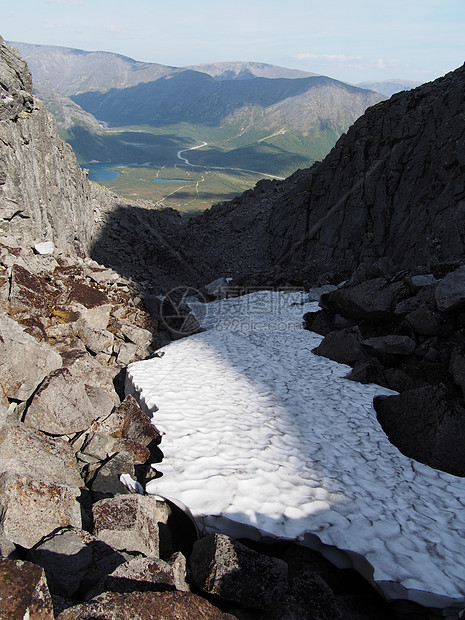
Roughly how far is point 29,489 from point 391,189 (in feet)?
115

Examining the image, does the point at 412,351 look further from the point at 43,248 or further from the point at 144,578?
the point at 43,248

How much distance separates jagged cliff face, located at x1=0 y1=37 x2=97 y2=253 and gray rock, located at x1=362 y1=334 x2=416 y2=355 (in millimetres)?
17053

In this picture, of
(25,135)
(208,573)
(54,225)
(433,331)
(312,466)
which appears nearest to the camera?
(208,573)

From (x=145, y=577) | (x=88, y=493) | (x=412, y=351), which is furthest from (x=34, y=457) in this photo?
(x=412, y=351)

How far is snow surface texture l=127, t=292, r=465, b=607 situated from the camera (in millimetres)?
6801

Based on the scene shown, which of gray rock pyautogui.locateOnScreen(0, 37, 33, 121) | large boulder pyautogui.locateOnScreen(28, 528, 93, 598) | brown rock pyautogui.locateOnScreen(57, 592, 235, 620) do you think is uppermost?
gray rock pyautogui.locateOnScreen(0, 37, 33, 121)

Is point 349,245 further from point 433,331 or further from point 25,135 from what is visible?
point 25,135

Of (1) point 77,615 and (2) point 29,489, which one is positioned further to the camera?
(2) point 29,489

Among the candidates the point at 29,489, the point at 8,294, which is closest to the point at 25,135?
the point at 8,294

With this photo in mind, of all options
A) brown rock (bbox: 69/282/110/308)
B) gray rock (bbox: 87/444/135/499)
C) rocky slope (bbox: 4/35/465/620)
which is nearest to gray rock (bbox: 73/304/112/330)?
rocky slope (bbox: 4/35/465/620)

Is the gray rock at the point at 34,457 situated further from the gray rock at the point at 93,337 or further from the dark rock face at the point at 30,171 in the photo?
the dark rock face at the point at 30,171

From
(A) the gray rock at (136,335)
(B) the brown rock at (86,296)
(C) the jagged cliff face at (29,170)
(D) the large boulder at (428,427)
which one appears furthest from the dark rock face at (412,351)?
(C) the jagged cliff face at (29,170)

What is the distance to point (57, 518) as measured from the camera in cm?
638

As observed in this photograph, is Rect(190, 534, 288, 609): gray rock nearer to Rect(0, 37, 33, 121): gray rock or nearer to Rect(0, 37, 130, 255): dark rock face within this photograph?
Rect(0, 37, 130, 255): dark rock face
